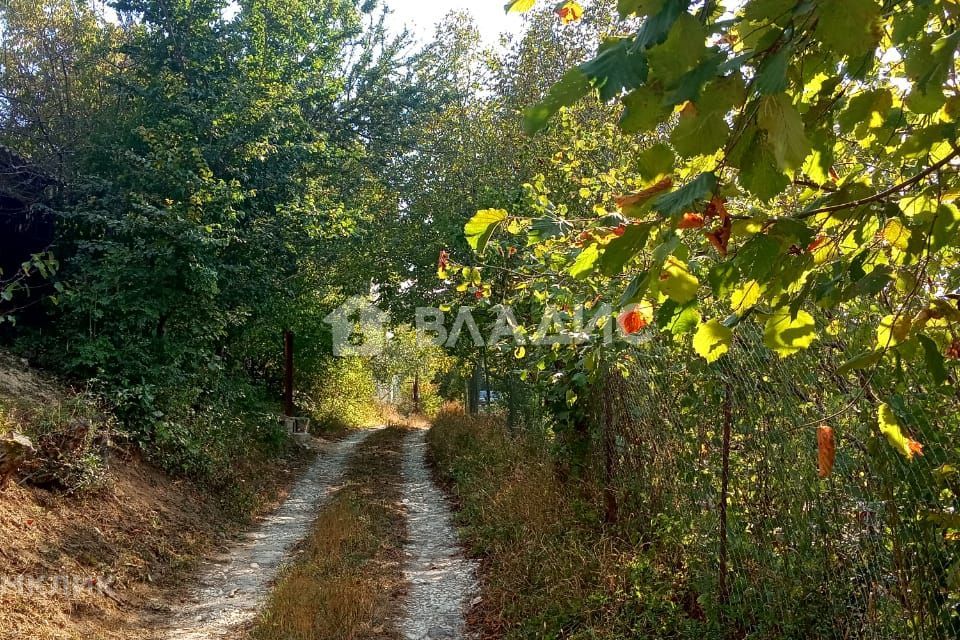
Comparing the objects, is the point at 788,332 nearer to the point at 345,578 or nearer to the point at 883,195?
the point at 883,195

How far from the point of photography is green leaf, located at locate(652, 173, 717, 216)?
98 centimetres

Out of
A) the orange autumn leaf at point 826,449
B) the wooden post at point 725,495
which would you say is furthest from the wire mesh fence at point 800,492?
the orange autumn leaf at point 826,449

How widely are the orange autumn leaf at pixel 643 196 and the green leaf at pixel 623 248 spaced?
15 cm

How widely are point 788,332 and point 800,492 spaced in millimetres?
1848

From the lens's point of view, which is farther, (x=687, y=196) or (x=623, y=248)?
(x=623, y=248)

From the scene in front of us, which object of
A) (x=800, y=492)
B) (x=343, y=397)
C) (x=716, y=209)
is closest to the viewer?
(x=716, y=209)

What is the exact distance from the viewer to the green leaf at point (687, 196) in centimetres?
98

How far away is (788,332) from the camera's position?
1.57 meters

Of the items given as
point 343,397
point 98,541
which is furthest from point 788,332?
point 343,397

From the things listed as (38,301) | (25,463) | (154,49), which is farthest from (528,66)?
(25,463)

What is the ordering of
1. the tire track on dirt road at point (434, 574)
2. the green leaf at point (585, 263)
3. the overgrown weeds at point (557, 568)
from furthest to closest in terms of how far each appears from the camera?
1. the tire track on dirt road at point (434, 574)
2. the overgrown weeds at point (557, 568)
3. the green leaf at point (585, 263)

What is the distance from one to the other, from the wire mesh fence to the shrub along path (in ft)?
10.9

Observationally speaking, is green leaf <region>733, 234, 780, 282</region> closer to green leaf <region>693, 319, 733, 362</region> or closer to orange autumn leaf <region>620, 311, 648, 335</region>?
green leaf <region>693, 319, 733, 362</region>

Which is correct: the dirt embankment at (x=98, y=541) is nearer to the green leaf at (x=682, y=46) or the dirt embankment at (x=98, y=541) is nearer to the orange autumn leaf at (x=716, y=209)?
the orange autumn leaf at (x=716, y=209)
